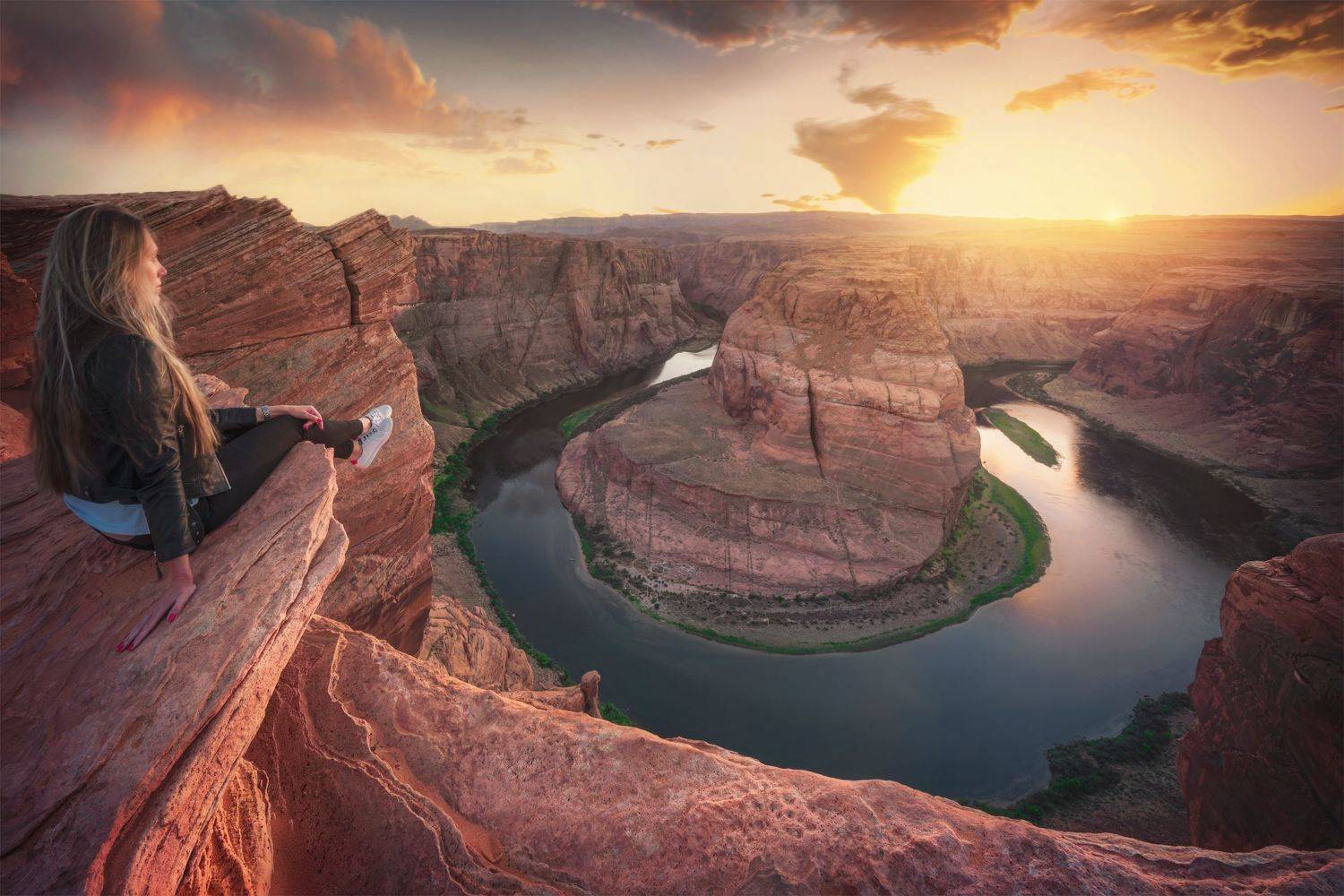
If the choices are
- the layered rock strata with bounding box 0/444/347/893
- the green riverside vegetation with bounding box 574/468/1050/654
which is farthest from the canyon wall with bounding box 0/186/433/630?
the green riverside vegetation with bounding box 574/468/1050/654

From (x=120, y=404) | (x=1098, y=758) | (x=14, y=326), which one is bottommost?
(x=1098, y=758)

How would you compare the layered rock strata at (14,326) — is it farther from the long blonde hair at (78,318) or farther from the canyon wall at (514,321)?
the canyon wall at (514,321)

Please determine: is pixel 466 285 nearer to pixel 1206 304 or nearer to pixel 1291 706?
pixel 1291 706

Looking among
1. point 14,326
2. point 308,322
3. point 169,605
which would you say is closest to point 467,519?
point 308,322

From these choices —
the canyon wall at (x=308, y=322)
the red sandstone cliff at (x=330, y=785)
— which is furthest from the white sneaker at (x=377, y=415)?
the canyon wall at (x=308, y=322)

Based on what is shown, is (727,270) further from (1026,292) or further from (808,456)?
(808,456)

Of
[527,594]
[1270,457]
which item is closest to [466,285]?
[527,594]
